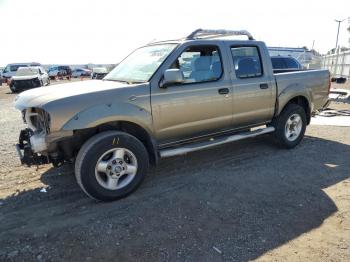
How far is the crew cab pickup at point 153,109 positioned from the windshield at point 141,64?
21 millimetres

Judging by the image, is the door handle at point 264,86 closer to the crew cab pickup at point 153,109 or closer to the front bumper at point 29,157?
the crew cab pickup at point 153,109

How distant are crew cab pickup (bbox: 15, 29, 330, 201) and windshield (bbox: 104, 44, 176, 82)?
0.02 metres

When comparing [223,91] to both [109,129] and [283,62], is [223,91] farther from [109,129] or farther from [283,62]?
[283,62]

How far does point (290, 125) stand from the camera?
620 centimetres

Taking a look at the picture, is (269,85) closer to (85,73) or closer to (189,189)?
(189,189)

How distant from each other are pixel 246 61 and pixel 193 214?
2844 mm

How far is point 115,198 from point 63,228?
0.77m

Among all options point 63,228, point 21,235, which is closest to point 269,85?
point 63,228

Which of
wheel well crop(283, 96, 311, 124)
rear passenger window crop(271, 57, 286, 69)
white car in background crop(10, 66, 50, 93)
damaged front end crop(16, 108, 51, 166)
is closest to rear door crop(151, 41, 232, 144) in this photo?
damaged front end crop(16, 108, 51, 166)

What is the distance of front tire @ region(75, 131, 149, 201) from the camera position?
386 centimetres

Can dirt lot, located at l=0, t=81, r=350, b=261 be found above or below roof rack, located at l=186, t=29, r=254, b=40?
below

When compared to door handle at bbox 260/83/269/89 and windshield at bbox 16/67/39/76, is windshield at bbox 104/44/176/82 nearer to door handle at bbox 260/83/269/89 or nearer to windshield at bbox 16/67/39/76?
door handle at bbox 260/83/269/89

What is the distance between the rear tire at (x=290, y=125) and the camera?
19.7ft

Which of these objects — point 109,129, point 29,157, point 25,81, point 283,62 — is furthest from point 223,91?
point 25,81
